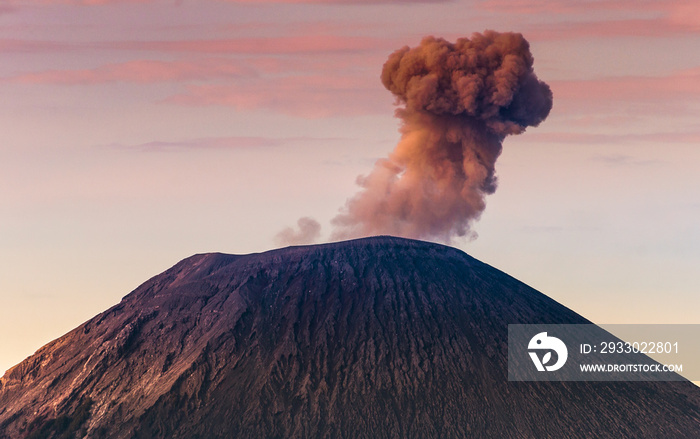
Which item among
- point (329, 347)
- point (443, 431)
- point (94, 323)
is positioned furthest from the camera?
point (94, 323)

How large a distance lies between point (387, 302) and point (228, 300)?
849 inches

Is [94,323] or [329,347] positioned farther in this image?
[94,323]

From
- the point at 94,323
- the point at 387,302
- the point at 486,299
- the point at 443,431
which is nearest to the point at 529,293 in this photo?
the point at 486,299

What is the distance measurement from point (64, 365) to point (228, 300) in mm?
23452

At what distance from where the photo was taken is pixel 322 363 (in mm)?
160750

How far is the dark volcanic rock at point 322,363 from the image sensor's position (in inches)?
6024

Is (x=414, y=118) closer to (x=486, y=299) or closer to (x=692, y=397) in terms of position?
(x=486, y=299)

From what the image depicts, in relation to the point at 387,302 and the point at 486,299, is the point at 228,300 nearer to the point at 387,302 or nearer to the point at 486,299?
the point at 387,302

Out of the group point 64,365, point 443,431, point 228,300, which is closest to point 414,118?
point 228,300

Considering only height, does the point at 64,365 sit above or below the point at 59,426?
above

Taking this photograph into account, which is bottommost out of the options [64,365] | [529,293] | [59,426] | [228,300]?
[59,426]

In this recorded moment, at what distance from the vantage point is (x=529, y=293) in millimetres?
179625

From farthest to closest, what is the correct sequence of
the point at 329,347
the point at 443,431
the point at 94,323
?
1. the point at 94,323
2. the point at 329,347
3. the point at 443,431

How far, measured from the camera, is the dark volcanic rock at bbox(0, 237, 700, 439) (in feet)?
502
